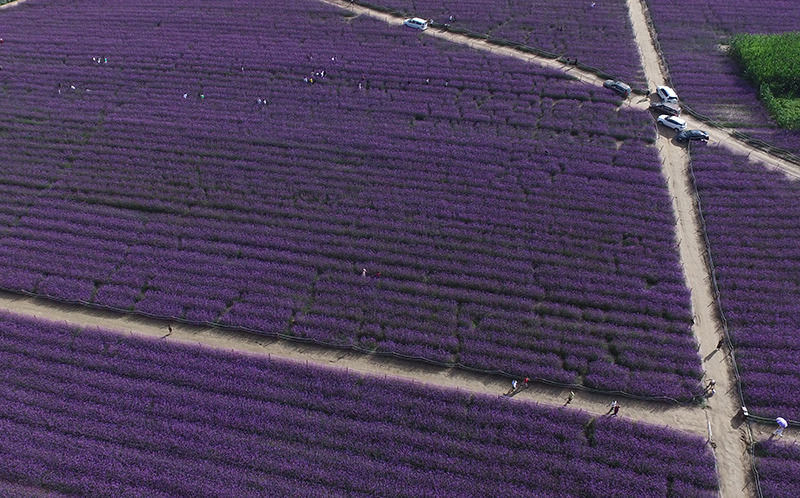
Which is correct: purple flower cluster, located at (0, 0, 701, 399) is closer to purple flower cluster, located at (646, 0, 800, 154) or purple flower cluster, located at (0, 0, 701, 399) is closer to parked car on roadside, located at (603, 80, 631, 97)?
parked car on roadside, located at (603, 80, 631, 97)

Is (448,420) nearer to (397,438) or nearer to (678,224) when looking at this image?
(397,438)

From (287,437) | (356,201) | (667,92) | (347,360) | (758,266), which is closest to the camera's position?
(287,437)

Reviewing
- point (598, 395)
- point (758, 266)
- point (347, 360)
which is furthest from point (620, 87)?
point (347, 360)

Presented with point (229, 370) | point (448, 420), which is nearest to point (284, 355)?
point (229, 370)

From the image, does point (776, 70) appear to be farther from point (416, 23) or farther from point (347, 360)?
point (347, 360)

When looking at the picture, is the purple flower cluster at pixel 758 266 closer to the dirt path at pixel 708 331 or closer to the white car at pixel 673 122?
the dirt path at pixel 708 331

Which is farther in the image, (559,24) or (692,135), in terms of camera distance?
(559,24)

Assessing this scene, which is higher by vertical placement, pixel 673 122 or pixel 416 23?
pixel 416 23

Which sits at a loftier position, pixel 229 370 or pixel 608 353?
pixel 608 353
